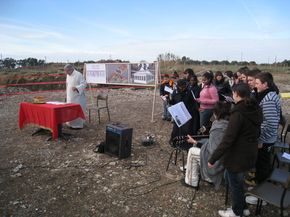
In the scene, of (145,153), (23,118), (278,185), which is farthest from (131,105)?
(278,185)

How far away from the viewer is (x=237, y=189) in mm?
3098

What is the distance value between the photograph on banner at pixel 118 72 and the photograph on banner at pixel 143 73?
0.80 feet

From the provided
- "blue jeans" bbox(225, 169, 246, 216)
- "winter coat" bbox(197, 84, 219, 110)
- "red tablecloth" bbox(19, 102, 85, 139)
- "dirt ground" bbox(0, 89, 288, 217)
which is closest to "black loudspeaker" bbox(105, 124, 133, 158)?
"dirt ground" bbox(0, 89, 288, 217)

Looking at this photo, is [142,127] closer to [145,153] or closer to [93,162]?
[145,153]

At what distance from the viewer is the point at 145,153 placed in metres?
5.61

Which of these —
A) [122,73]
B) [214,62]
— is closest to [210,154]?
[122,73]

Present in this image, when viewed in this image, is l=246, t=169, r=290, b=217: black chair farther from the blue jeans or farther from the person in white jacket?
the person in white jacket

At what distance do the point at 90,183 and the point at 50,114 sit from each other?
2.46 metres

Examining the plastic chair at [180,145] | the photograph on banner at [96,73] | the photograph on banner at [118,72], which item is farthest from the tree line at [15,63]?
the plastic chair at [180,145]

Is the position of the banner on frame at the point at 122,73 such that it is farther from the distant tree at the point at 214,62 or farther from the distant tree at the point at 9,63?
the distant tree at the point at 214,62

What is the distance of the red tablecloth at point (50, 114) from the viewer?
611cm

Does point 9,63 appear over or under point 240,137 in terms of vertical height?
over

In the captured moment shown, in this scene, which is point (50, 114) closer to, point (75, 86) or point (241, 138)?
point (75, 86)

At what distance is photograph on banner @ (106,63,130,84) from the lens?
8.65 m
